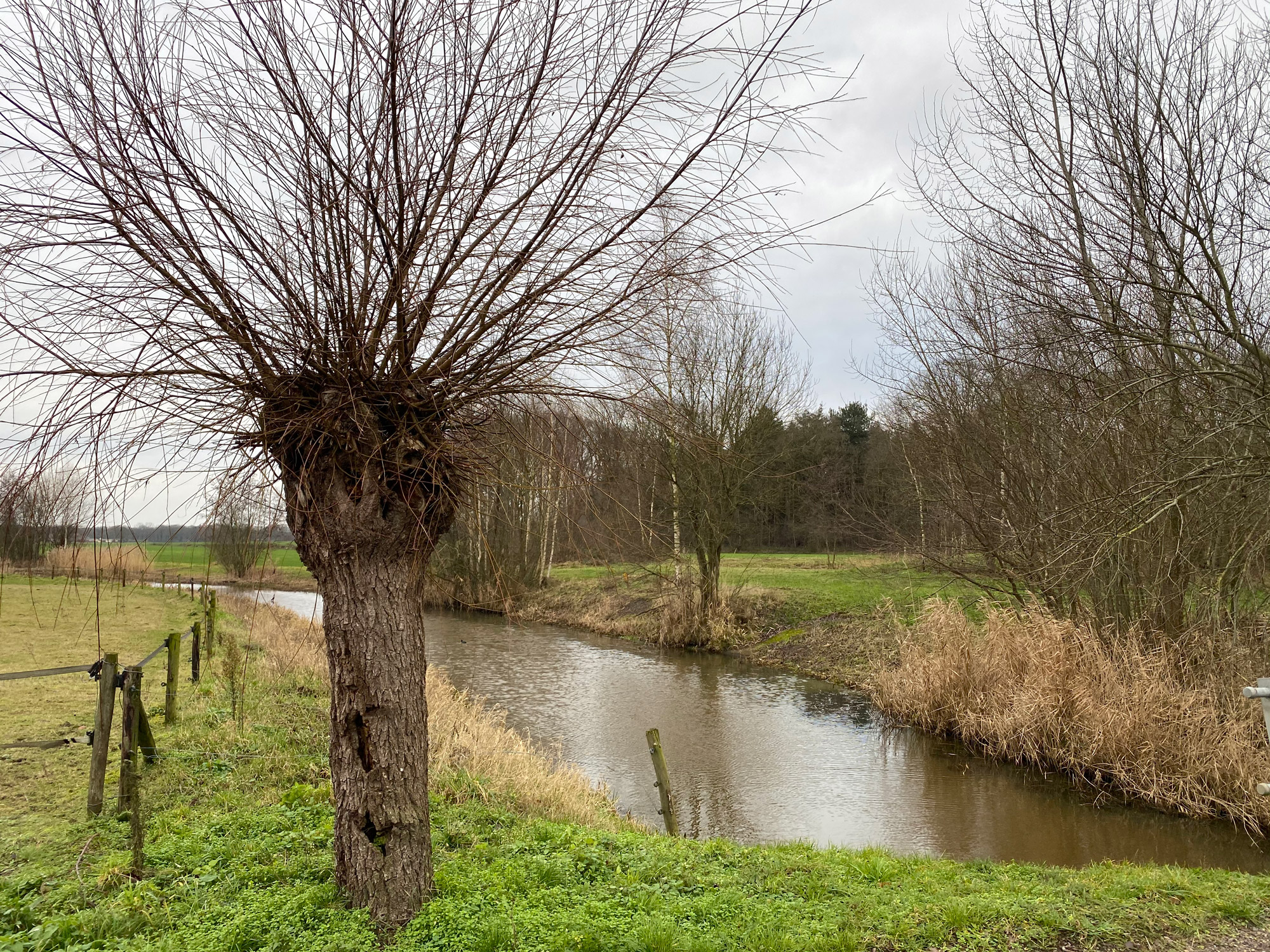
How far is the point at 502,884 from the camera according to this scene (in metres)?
4.36

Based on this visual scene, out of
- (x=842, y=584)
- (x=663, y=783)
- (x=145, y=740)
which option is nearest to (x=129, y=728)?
(x=145, y=740)

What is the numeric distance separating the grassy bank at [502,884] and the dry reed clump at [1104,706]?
3.32 meters

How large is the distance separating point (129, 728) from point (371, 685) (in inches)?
107

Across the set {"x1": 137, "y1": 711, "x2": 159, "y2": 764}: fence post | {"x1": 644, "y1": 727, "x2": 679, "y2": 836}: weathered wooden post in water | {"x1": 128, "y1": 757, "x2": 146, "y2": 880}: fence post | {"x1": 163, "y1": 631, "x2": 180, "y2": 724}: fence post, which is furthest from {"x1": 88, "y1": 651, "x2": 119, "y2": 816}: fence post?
{"x1": 644, "y1": 727, "x2": 679, "y2": 836}: weathered wooden post in water

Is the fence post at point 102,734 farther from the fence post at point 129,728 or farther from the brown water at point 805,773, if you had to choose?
the brown water at point 805,773

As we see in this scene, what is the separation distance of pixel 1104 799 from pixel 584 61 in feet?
31.9

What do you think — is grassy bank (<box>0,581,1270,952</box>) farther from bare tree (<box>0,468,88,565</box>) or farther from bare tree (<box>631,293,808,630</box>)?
bare tree (<box>631,293,808,630</box>)

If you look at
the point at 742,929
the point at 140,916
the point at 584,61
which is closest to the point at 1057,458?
the point at 742,929

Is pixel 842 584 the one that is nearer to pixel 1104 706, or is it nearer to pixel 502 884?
pixel 1104 706

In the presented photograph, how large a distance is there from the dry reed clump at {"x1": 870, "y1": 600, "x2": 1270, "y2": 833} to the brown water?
0.35m

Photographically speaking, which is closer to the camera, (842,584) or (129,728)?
(129,728)

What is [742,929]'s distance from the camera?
4.17 metres

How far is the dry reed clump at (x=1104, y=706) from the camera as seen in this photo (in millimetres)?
8430

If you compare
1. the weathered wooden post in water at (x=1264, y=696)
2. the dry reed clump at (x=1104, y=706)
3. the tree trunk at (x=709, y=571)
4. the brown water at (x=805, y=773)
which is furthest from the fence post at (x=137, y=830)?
the tree trunk at (x=709, y=571)
